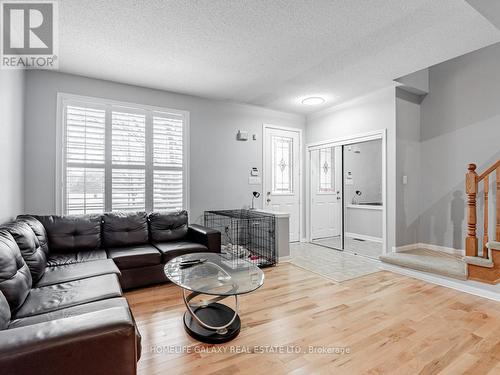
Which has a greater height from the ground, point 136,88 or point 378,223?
point 136,88

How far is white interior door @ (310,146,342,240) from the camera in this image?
220 inches

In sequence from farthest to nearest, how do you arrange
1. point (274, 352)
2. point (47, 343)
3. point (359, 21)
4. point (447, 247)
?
point (447, 247)
point (359, 21)
point (274, 352)
point (47, 343)

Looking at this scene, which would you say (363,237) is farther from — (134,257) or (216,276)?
(134,257)

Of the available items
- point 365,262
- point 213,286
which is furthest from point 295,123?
point 213,286

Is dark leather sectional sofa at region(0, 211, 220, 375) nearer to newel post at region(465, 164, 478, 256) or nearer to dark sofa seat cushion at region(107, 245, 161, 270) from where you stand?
dark sofa seat cushion at region(107, 245, 161, 270)

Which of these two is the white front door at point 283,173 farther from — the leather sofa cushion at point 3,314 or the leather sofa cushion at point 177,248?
the leather sofa cushion at point 3,314

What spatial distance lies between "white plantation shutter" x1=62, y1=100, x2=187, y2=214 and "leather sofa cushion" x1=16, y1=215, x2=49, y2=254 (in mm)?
753

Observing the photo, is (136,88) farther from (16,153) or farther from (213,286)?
(213,286)

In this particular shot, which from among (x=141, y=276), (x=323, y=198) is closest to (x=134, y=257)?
(x=141, y=276)

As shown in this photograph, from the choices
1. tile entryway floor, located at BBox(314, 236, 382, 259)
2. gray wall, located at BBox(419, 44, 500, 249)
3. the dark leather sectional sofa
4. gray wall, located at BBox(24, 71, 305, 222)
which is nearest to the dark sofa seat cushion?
the dark leather sectional sofa

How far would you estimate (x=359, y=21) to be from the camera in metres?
2.46

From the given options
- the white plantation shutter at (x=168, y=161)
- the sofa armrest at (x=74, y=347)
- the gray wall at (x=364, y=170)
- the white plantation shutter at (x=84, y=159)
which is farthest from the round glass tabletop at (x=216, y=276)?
the gray wall at (x=364, y=170)

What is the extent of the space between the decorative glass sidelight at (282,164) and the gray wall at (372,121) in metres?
0.72

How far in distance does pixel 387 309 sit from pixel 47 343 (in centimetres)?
273
